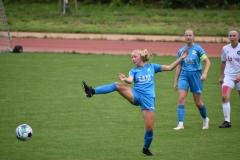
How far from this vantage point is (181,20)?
40.8 m

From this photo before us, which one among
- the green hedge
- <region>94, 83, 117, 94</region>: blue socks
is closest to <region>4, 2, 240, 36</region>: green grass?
the green hedge

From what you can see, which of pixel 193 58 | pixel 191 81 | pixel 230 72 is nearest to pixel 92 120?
pixel 191 81

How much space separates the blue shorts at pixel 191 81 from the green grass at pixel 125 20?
76.8 feet

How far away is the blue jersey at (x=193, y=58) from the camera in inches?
490

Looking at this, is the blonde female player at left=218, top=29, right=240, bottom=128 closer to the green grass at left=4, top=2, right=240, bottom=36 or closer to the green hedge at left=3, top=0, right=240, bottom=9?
the green grass at left=4, top=2, right=240, bottom=36

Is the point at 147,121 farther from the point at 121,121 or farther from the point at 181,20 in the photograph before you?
the point at 181,20

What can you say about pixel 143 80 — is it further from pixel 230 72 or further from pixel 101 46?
pixel 101 46

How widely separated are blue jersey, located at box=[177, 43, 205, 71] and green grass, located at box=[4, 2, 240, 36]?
2345cm

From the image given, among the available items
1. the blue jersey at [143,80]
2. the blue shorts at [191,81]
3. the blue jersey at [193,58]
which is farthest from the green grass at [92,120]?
the blue jersey at [193,58]

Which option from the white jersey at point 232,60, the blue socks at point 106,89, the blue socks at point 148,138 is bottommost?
the blue socks at point 148,138

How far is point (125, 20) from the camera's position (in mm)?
41031

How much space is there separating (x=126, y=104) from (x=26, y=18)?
28783 mm

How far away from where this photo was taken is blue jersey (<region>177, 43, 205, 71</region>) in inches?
490

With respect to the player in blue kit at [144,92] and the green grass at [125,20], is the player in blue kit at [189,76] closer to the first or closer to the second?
the player in blue kit at [144,92]
